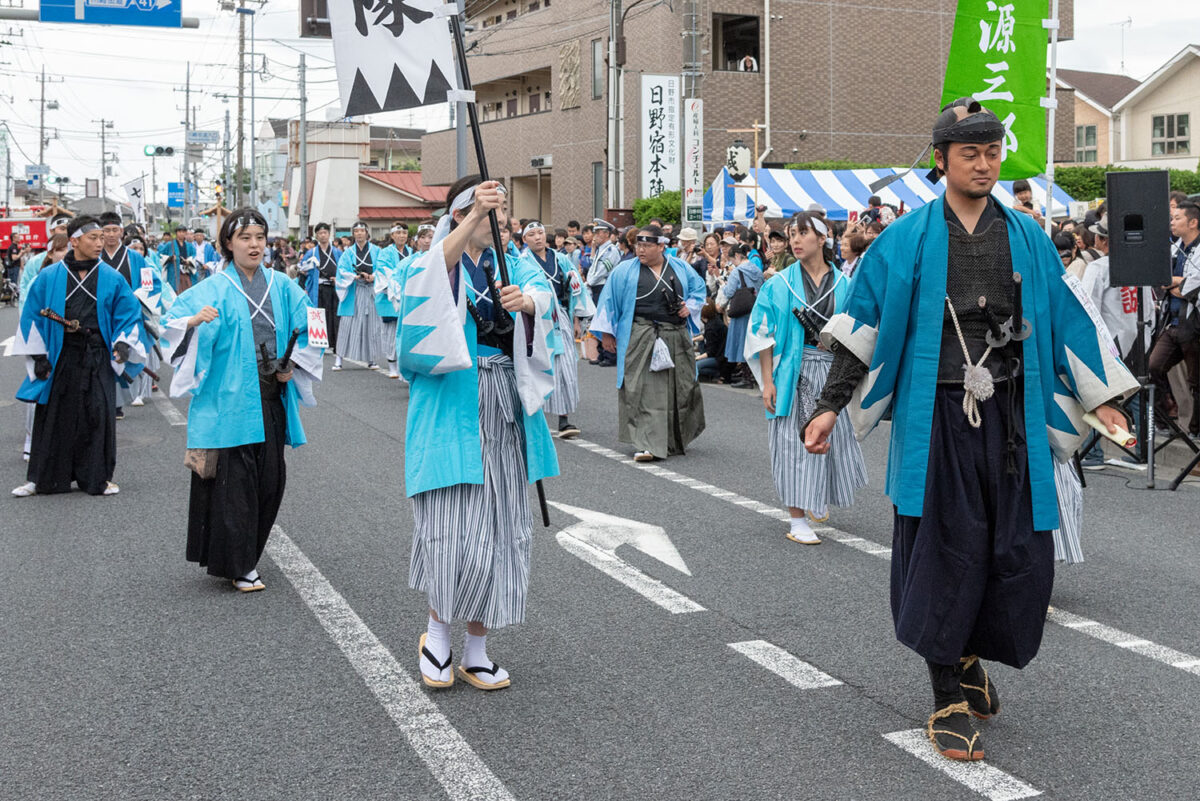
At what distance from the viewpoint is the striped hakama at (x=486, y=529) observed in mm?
4715

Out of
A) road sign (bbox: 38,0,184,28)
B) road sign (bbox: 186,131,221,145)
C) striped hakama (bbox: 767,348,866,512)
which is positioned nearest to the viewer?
striped hakama (bbox: 767,348,866,512)

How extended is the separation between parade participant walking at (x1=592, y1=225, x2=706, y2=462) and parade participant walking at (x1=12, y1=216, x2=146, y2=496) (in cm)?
370

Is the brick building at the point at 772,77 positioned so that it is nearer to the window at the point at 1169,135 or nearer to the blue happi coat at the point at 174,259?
the window at the point at 1169,135

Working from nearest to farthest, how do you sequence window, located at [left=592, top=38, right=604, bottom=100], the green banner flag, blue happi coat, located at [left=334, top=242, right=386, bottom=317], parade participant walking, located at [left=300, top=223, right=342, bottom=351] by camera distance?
1. the green banner flag
2. blue happi coat, located at [left=334, top=242, right=386, bottom=317]
3. parade participant walking, located at [left=300, top=223, right=342, bottom=351]
4. window, located at [left=592, top=38, right=604, bottom=100]

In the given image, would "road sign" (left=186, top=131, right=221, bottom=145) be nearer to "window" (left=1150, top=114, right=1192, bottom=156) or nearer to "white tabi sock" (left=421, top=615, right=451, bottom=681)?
"window" (left=1150, top=114, right=1192, bottom=156)

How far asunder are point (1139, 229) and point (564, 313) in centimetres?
561

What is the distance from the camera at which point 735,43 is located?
116 feet

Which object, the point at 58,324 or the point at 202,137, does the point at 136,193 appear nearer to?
the point at 58,324

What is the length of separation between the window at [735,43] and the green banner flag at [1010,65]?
2369cm

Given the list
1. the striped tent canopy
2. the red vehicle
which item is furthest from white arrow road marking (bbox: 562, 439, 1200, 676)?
the red vehicle

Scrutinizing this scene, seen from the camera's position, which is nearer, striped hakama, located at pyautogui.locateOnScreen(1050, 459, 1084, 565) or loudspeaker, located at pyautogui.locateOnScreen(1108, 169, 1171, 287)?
striped hakama, located at pyautogui.locateOnScreen(1050, 459, 1084, 565)

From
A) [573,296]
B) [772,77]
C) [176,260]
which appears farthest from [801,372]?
[772,77]

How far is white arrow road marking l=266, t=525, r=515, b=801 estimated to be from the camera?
13.0 ft

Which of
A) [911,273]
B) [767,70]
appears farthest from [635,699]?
[767,70]
